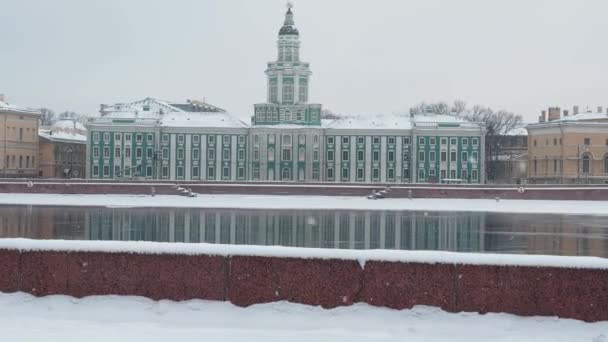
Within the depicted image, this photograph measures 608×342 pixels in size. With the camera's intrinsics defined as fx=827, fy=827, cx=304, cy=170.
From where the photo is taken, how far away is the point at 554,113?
85500mm

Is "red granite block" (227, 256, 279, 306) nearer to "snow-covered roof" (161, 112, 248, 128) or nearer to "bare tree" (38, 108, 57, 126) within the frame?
"snow-covered roof" (161, 112, 248, 128)

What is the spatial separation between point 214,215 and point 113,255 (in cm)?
2542

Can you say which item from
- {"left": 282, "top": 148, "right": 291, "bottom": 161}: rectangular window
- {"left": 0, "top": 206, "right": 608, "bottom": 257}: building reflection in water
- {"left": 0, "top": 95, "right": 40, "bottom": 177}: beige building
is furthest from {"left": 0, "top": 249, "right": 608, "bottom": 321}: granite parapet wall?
{"left": 282, "top": 148, "right": 291, "bottom": 161}: rectangular window

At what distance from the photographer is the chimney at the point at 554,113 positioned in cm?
8512

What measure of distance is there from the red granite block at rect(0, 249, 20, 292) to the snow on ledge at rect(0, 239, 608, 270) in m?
0.20

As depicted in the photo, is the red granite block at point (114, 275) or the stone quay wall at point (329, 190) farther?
the stone quay wall at point (329, 190)

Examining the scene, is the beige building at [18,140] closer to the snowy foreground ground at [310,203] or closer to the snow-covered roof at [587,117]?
the snowy foreground ground at [310,203]

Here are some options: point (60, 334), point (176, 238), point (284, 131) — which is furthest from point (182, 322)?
point (284, 131)

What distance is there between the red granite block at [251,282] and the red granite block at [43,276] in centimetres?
281

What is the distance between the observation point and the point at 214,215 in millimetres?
39125

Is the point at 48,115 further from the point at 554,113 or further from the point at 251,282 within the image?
the point at 251,282

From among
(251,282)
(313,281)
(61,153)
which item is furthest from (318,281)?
(61,153)

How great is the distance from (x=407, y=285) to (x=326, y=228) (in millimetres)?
18200

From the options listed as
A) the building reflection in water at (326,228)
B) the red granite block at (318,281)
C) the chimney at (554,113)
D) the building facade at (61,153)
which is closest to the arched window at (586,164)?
the chimney at (554,113)
